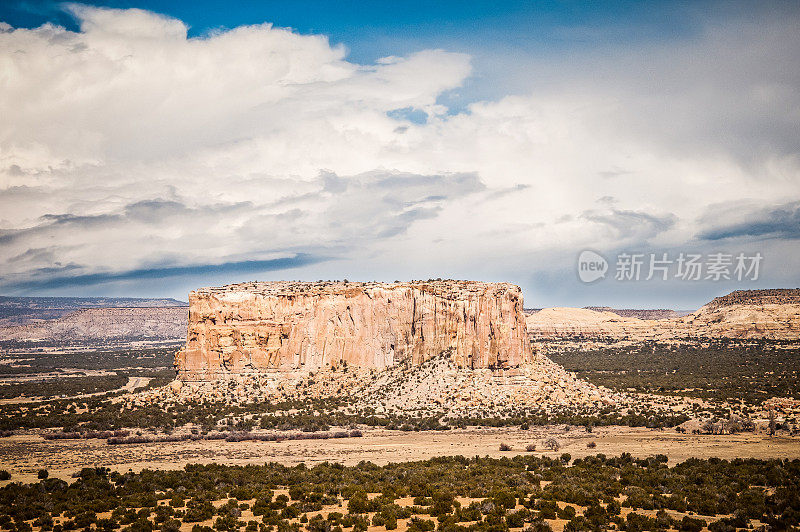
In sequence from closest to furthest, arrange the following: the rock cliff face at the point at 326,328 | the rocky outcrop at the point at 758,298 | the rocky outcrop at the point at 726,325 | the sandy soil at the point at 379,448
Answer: the sandy soil at the point at 379,448 → the rock cliff face at the point at 326,328 → the rocky outcrop at the point at 726,325 → the rocky outcrop at the point at 758,298

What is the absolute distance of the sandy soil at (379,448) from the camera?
4322 centimetres

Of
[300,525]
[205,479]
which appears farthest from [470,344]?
[300,525]

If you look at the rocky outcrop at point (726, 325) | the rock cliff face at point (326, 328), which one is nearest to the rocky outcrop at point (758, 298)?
the rocky outcrop at point (726, 325)

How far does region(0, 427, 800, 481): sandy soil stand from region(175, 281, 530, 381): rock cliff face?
17321 mm

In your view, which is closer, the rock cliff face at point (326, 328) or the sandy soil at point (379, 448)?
the sandy soil at point (379, 448)

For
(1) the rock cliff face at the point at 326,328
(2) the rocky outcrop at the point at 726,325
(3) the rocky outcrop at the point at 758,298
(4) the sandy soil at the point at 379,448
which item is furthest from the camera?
(3) the rocky outcrop at the point at 758,298

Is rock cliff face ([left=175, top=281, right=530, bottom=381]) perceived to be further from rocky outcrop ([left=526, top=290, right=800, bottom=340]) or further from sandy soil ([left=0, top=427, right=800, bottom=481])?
rocky outcrop ([left=526, top=290, right=800, bottom=340])

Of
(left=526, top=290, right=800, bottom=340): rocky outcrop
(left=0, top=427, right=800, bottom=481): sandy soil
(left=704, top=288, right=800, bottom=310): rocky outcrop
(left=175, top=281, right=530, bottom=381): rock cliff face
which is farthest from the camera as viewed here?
(left=704, top=288, right=800, bottom=310): rocky outcrop

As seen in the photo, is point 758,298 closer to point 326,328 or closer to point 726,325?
point 726,325

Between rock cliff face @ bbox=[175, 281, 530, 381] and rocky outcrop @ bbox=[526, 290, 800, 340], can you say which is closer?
rock cliff face @ bbox=[175, 281, 530, 381]

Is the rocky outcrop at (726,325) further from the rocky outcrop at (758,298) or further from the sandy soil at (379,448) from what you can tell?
the sandy soil at (379,448)

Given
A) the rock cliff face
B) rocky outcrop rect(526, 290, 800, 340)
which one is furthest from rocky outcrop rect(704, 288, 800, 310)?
the rock cliff face

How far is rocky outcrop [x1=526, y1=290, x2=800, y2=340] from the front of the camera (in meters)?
150

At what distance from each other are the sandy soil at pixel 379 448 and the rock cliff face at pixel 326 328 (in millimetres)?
17321
